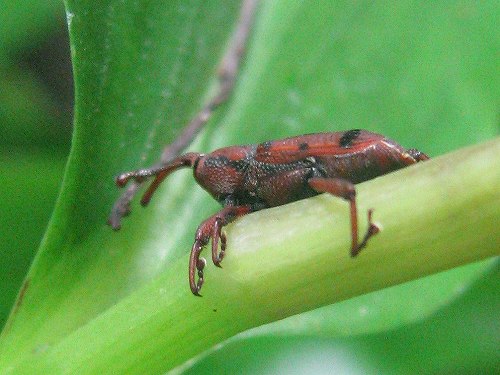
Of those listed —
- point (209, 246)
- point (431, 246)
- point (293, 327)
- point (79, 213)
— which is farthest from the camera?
point (293, 327)

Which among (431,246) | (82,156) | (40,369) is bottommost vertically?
(40,369)

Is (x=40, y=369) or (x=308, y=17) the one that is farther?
(x=308, y=17)

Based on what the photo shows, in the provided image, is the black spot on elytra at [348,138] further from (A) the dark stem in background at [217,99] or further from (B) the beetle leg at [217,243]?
(A) the dark stem in background at [217,99]

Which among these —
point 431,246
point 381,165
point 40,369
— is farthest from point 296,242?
point 40,369

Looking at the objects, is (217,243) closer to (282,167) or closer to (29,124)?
(282,167)

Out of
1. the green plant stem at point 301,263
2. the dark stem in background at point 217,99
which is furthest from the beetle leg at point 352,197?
the dark stem in background at point 217,99

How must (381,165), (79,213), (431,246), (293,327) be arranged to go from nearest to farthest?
(431,246), (381,165), (79,213), (293,327)

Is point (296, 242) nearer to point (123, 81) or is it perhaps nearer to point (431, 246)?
point (431, 246)

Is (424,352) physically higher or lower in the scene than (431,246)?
lower

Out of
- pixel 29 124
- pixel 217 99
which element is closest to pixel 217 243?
pixel 217 99
